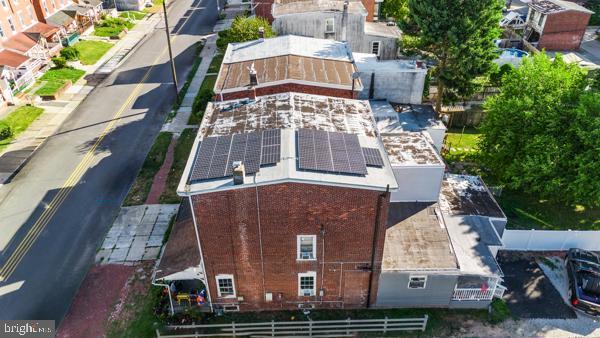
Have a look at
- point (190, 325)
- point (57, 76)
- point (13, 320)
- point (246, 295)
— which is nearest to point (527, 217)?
point (246, 295)

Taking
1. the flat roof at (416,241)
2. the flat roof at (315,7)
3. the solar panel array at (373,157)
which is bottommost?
the flat roof at (416,241)

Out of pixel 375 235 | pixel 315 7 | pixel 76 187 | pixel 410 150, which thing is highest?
pixel 315 7

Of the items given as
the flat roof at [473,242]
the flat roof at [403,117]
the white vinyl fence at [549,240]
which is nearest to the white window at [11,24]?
the flat roof at [403,117]

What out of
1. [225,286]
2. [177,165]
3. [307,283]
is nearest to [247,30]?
[177,165]

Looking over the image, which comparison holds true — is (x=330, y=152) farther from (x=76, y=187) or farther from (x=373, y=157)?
(x=76, y=187)

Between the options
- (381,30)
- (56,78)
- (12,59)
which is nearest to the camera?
(381,30)

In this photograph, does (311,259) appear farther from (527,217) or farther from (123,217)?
(527,217)
